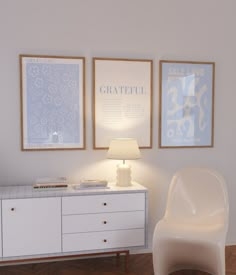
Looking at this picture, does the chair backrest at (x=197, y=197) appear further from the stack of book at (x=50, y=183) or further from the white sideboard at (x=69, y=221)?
the stack of book at (x=50, y=183)

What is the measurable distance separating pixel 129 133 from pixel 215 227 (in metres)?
1.16

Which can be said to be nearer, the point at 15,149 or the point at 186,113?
the point at 15,149

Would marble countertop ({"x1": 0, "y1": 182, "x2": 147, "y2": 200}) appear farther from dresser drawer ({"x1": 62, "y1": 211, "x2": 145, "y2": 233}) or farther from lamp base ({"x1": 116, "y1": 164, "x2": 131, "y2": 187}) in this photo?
dresser drawer ({"x1": 62, "y1": 211, "x2": 145, "y2": 233})

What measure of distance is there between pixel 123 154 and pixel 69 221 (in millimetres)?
719

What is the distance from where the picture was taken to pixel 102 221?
281cm

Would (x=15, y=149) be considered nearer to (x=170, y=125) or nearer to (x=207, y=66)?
(x=170, y=125)

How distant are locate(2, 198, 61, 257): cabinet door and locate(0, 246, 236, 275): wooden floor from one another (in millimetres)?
355

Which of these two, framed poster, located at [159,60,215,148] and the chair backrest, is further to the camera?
framed poster, located at [159,60,215,148]

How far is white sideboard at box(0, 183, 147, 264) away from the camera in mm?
2646

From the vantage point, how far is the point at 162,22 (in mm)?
3275

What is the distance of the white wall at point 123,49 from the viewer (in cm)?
298

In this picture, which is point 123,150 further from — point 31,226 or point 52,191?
point 31,226

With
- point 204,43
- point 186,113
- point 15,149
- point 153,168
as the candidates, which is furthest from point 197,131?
point 15,149

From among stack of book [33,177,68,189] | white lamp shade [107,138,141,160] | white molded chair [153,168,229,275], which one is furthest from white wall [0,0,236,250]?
white molded chair [153,168,229,275]
